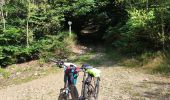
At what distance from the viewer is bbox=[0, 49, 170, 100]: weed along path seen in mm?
11328

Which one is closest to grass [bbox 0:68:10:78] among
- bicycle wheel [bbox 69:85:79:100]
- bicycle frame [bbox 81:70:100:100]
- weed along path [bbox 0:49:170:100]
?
weed along path [bbox 0:49:170:100]

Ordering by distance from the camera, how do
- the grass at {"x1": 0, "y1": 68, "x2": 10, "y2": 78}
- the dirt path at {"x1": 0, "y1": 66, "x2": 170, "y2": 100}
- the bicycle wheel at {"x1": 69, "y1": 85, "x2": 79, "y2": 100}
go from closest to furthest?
the bicycle wheel at {"x1": 69, "y1": 85, "x2": 79, "y2": 100} < the dirt path at {"x1": 0, "y1": 66, "x2": 170, "y2": 100} < the grass at {"x1": 0, "y1": 68, "x2": 10, "y2": 78}

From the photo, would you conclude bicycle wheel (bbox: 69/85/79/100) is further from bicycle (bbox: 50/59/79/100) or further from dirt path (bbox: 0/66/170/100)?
dirt path (bbox: 0/66/170/100)

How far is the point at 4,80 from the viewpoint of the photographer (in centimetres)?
1688

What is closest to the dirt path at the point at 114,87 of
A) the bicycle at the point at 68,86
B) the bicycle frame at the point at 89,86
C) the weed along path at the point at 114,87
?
the weed along path at the point at 114,87

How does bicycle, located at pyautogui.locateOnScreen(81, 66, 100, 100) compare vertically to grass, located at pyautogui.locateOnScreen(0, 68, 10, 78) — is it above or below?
above

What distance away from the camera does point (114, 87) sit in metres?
12.5

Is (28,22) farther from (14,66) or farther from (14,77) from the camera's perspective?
(14,77)

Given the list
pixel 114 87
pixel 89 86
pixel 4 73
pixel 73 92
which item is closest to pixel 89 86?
pixel 89 86

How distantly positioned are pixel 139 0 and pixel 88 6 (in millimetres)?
5002

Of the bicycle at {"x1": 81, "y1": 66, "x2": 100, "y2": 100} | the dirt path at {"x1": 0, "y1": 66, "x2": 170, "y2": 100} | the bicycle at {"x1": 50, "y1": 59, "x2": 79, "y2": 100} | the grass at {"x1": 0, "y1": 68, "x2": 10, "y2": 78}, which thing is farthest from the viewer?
the grass at {"x1": 0, "y1": 68, "x2": 10, "y2": 78}

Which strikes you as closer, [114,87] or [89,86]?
[89,86]

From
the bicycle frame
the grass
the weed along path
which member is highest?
the bicycle frame

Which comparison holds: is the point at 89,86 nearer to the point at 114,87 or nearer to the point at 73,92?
the point at 73,92
